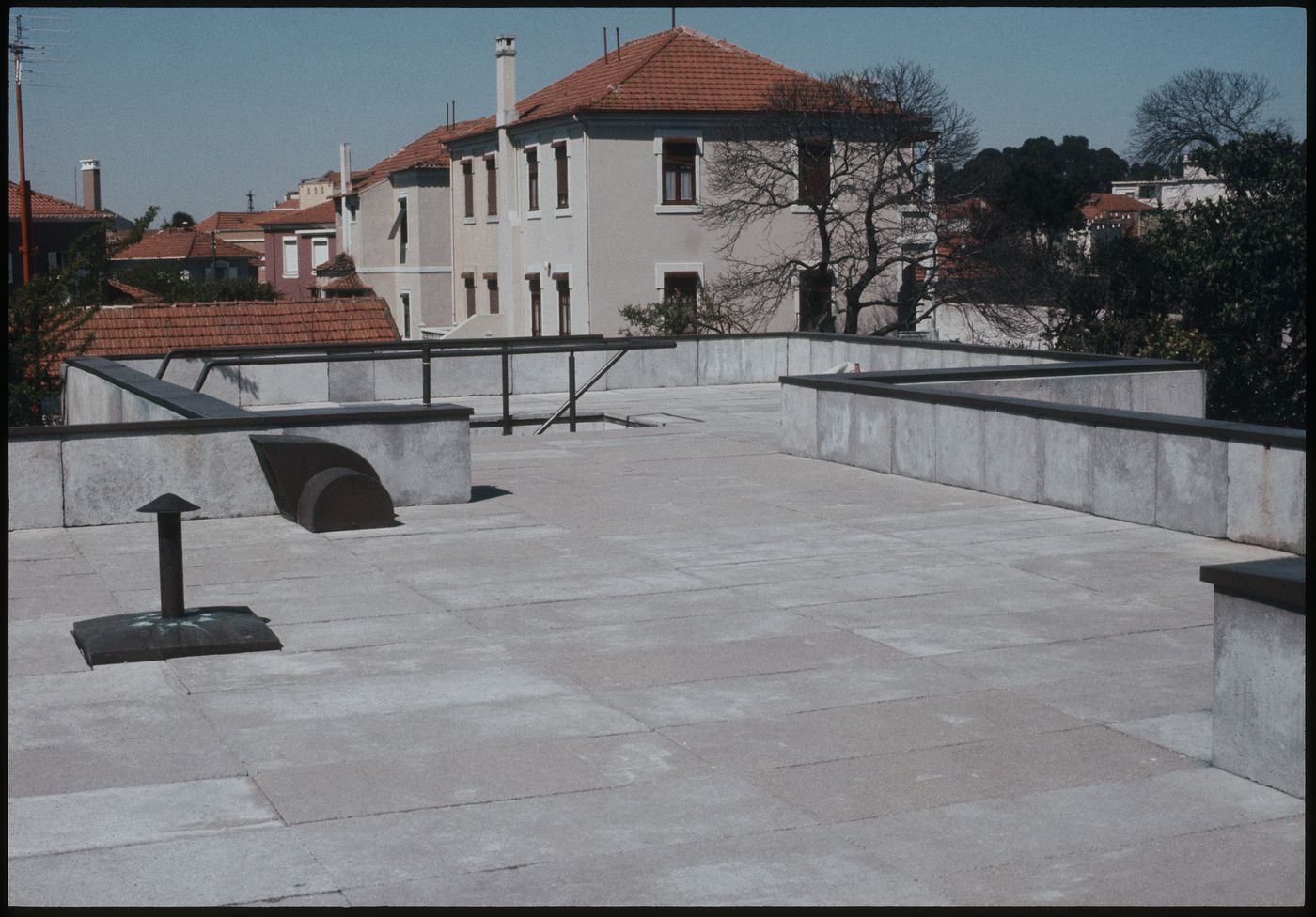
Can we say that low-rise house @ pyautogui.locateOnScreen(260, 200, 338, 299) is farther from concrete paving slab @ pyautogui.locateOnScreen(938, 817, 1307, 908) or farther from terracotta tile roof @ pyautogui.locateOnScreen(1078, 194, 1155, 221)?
concrete paving slab @ pyautogui.locateOnScreen(938, 817, 1307, 908)

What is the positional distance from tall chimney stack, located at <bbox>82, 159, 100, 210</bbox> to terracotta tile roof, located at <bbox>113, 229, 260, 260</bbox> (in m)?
15.7

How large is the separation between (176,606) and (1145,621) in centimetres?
526

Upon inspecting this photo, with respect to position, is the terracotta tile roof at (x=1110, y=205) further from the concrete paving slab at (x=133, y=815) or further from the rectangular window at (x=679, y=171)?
the concrete paving slab at (x=133, y=815)

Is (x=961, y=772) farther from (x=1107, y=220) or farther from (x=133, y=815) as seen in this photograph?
(x=1107, y=220)

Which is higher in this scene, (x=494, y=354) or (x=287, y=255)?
(x=287, y=255)

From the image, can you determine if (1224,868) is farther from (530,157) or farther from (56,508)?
(530,157)

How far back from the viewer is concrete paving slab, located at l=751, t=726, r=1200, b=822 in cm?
591

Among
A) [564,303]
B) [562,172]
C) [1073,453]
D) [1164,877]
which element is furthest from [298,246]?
[1164,877]

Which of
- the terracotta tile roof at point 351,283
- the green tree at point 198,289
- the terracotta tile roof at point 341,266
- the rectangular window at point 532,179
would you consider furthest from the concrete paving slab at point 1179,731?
the terracotta tile roof at point 341,266

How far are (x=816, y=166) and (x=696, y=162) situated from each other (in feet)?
12.3

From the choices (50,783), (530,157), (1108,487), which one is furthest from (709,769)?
(530,157)

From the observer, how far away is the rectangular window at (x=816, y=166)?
41344 mm

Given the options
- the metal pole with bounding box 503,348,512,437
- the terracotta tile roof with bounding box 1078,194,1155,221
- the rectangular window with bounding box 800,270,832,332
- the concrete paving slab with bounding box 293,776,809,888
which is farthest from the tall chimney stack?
the concrete paving slab with bounding box 293,776,809,888

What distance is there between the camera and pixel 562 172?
4453 centimetres
